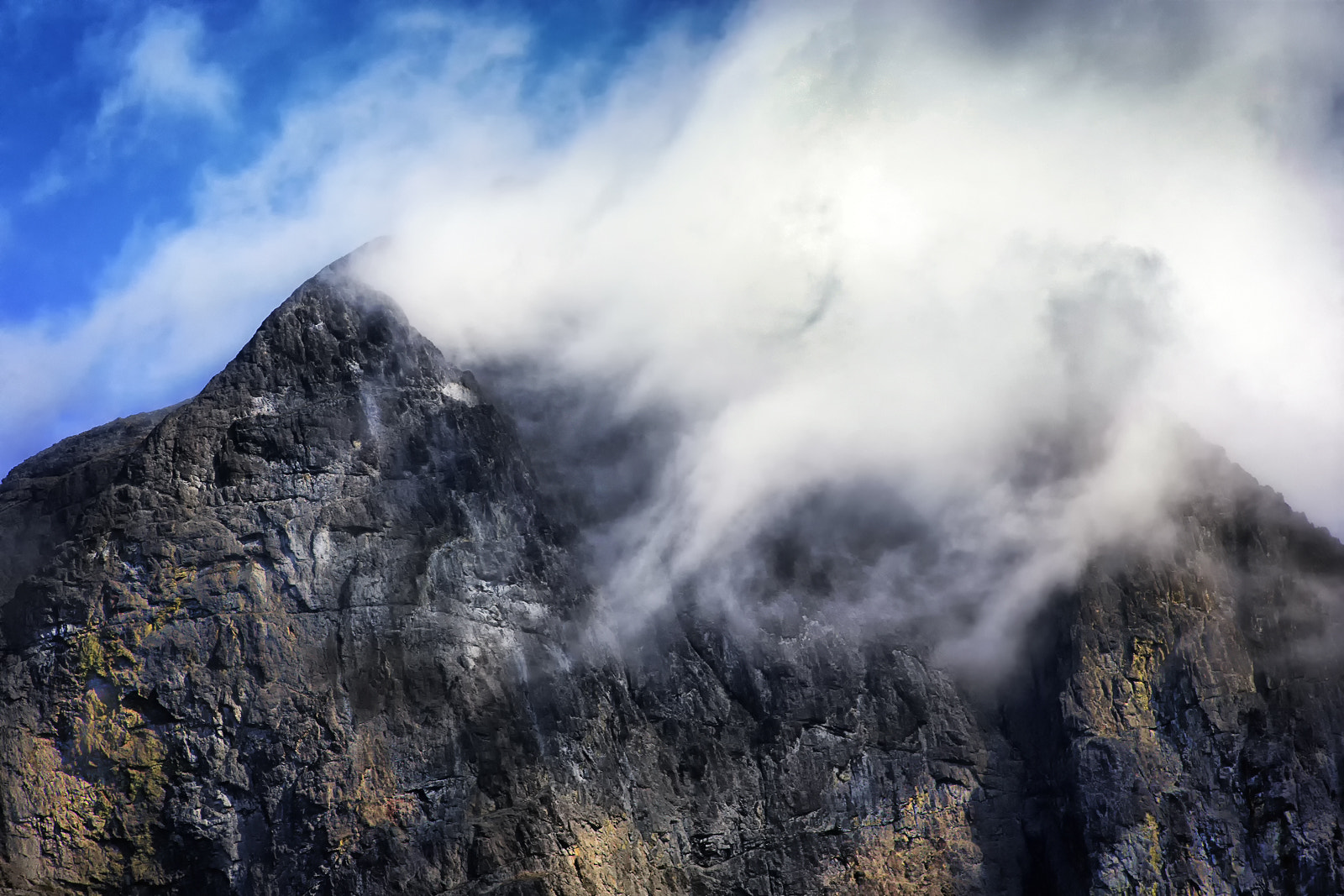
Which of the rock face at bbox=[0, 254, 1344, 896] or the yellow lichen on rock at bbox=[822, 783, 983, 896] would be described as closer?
the rock face at bbox=[0, 254, 1344, 896]

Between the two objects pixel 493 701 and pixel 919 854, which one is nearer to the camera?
pixel 493 701

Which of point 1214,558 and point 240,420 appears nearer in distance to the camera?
point 240,420

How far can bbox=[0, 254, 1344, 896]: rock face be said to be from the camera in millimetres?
105125

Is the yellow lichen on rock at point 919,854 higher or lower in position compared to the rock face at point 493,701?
lower

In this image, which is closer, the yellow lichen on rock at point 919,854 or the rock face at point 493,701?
the rock face at point 493,701

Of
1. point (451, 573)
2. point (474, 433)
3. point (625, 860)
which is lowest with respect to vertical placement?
point (625, 860)

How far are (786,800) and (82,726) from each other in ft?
151

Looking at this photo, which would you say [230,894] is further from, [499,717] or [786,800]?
[786,800]

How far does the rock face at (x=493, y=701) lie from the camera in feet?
345

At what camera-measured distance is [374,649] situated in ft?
360

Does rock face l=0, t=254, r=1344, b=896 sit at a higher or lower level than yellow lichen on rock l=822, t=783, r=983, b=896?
higher

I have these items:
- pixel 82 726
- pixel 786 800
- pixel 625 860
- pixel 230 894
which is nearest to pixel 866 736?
pixel 786 800

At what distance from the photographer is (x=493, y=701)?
110562 mm

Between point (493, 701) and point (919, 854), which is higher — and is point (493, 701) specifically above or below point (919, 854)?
Answer: above
